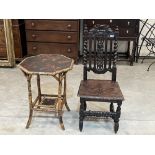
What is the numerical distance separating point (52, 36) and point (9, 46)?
757 millimetres

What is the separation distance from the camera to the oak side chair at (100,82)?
2.00 m

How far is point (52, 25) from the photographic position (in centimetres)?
393

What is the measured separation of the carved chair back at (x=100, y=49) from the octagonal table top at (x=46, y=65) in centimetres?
26

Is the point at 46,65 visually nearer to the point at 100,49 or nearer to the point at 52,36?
the point at 100,49

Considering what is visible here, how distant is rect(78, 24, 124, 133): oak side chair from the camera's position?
200cm

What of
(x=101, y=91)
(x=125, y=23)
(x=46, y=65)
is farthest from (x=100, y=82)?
(x=125, y=23)

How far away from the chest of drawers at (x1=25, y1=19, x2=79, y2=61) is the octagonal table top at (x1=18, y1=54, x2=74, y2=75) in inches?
69.5

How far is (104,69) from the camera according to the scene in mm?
2314

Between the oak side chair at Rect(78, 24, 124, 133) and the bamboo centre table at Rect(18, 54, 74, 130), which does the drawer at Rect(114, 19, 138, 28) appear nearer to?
the oak side chair at Rect(78, 24, 124, 133)

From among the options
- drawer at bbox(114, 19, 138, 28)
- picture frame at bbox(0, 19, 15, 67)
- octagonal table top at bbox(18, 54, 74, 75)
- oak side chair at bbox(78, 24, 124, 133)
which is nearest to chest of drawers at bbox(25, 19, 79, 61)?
picture frame at bbox(0, 19, 15, 67)

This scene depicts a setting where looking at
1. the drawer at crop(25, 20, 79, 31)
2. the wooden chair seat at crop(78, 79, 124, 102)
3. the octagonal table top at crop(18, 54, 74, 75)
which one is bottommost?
the wooden chair seat at crop(78, 79, 124, 102)

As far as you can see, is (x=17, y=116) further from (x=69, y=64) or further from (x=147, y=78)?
(x=147, y=78)

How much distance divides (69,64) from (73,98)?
2.84 feet
